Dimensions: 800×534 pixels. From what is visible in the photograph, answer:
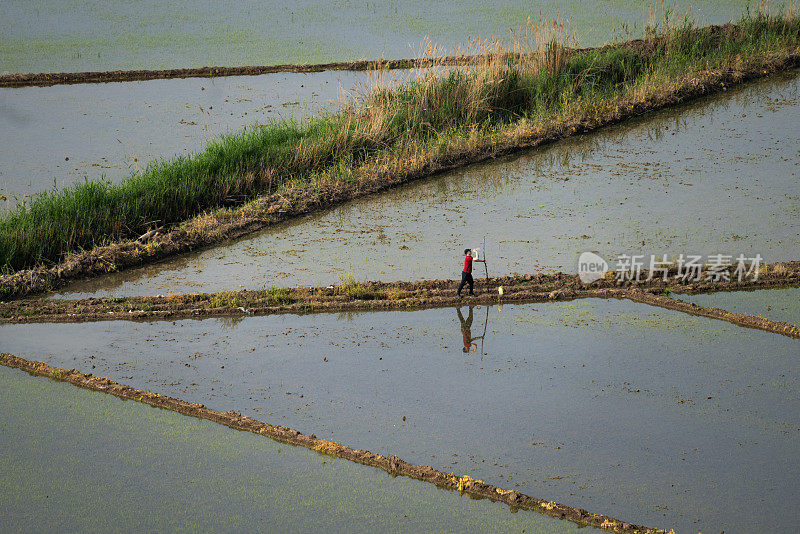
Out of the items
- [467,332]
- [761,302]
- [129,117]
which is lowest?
[467,332]

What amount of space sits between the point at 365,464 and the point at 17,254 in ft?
14.1

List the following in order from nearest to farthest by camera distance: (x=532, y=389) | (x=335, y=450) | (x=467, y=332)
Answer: (x=335, y=450), (x=532, y=389), (x=467, y=332)

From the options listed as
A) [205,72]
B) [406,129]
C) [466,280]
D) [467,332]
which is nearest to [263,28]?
[205,72]

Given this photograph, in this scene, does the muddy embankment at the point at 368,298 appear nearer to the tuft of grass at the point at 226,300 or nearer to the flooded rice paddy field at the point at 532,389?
the tuft of grass at the point at 226,300

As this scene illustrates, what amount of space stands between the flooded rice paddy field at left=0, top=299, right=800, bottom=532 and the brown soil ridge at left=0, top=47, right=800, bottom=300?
0.89 metres

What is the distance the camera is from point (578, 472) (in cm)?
413

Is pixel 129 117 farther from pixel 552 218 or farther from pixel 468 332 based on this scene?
pixel 468 332

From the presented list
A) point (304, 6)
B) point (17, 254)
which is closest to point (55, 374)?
point (17, 254)

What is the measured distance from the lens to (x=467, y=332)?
580cm

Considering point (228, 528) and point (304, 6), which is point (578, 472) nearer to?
point (228, 528)

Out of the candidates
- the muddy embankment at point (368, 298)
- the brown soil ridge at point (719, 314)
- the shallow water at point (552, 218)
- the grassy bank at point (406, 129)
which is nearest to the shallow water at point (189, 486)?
the muddy embankment at point (368, 298)

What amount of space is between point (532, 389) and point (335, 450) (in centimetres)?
131

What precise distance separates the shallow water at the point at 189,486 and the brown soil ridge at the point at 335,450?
0.14ft

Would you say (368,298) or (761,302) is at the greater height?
(761,302)
